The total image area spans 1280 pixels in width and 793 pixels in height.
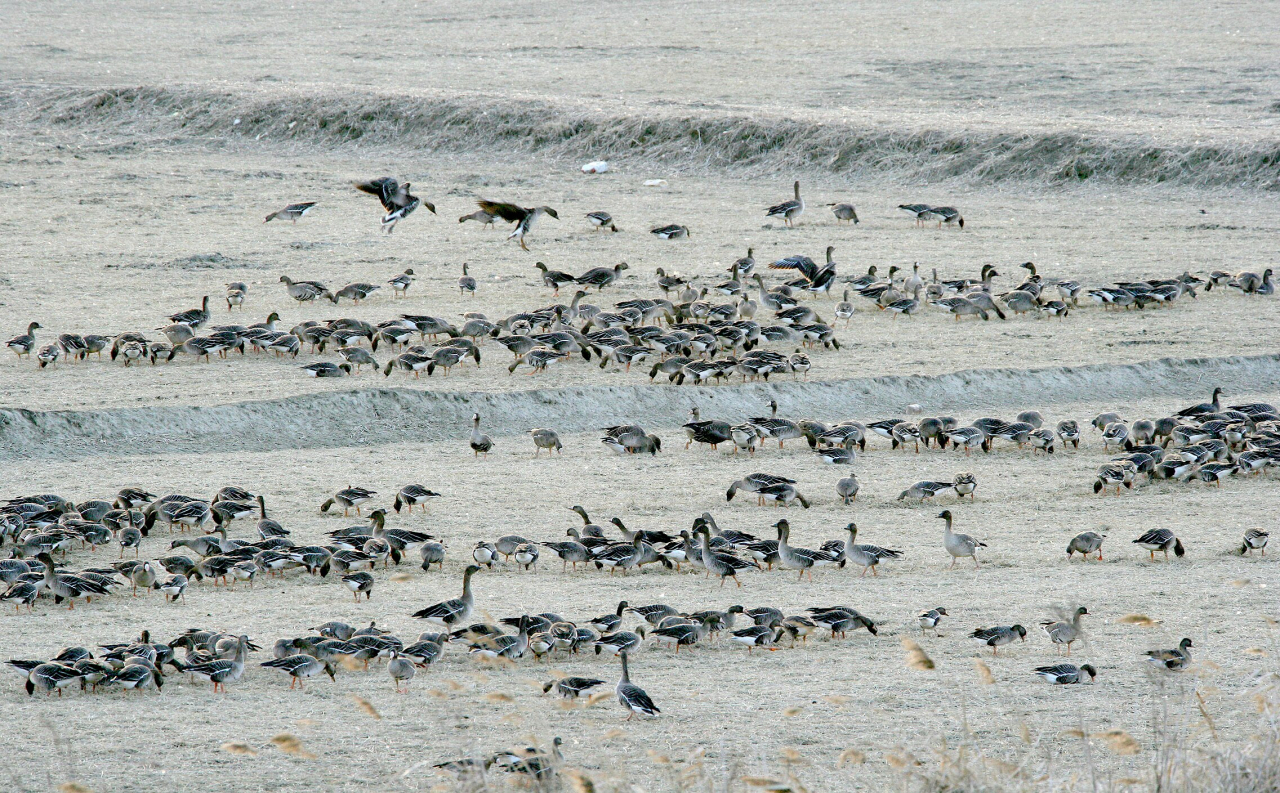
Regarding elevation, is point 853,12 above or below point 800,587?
above

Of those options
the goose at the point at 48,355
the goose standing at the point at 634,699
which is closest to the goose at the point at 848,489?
the goose standing at the point at 634,699

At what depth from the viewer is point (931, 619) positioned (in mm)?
9977

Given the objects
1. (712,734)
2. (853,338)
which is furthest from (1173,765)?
(853,338)

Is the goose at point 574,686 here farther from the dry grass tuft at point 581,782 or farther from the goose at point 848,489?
the goose at point 848,489

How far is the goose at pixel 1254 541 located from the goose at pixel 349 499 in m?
7.16

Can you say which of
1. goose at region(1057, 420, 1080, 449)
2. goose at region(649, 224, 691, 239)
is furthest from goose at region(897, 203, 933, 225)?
goose at region(1057, 420, 1080, 449)

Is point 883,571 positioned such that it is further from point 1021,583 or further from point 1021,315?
point 1021,315

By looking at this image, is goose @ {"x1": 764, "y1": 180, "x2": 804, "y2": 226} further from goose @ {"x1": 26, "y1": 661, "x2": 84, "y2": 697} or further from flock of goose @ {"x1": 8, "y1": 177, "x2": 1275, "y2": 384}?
goose @ {"x1": 26, "y1": 661, "x2": 84, "y2": 697}

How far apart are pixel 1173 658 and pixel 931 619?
158 centimetres

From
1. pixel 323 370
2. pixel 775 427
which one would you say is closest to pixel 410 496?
pixel 775 427

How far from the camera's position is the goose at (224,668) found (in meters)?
8.91

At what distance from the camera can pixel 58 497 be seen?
12289mm

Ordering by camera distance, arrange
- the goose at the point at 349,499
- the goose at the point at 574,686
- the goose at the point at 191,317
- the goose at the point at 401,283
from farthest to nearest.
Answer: the goose at the point at 401,283 < the goose at the point at 191,317 < the goose at the point at 349,499 < the goose at the point at 574,686

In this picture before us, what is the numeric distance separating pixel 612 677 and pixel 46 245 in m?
16.0
